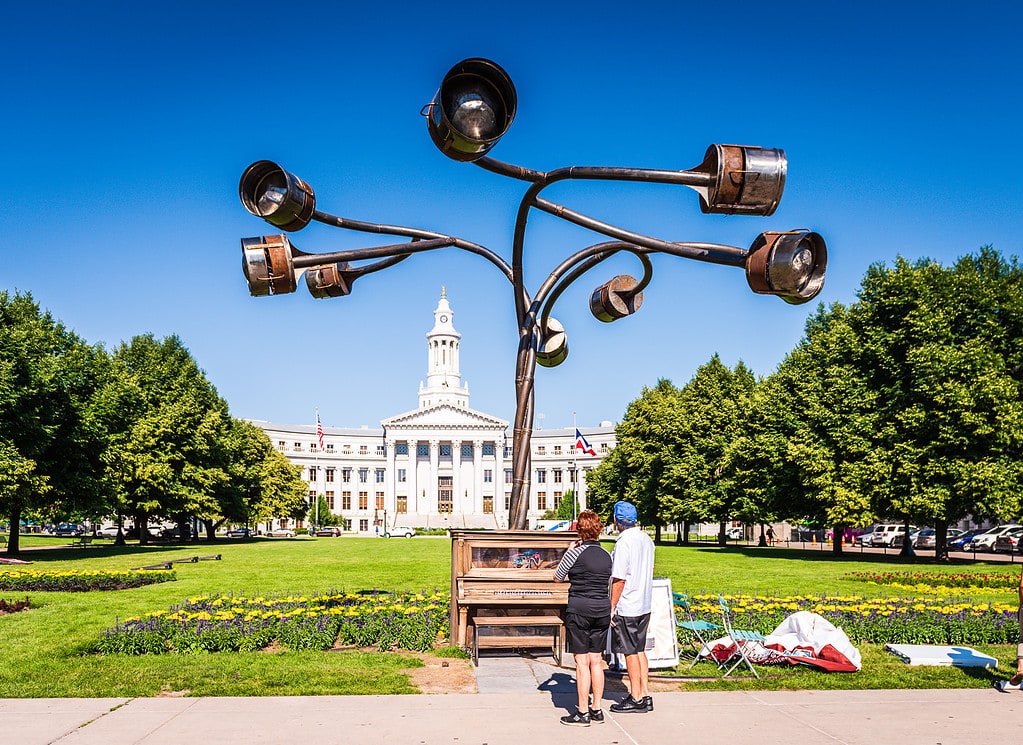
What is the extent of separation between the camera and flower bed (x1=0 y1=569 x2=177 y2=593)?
64.0ft

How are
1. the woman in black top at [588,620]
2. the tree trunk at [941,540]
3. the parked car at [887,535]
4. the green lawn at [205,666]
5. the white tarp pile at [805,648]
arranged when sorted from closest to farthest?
the woman in black top at [588,620] → the green lawn at [205,666] → the white tarp pile at [805,648] → the tree trunk at [941,540] → the parked car at [887,535]

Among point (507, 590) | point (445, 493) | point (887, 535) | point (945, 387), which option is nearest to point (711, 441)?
point (887, 535)

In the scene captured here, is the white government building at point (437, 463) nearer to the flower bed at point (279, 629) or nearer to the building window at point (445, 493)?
the building window at point (445, 493)

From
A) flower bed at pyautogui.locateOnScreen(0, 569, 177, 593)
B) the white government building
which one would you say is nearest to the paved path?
flower bed at pyautogui.locateOnScreen(0, 569, 177, 593)

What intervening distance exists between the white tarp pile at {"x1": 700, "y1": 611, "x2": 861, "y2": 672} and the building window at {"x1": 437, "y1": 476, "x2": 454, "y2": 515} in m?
121

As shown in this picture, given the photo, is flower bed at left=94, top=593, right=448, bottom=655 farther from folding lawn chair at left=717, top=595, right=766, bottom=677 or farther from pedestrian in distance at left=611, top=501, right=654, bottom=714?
pedestrian in distance at left=611, top=501, right=654, bottom=714

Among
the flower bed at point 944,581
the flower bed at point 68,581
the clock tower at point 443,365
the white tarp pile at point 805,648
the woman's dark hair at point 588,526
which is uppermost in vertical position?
the clock tower at point 443,365

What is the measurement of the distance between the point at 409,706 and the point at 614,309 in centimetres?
638

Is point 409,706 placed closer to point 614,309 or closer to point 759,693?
point 759,693

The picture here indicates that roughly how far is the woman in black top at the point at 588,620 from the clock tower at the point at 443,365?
124 meters

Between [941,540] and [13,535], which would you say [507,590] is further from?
[13,535]

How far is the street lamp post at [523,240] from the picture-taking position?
7.88 metres

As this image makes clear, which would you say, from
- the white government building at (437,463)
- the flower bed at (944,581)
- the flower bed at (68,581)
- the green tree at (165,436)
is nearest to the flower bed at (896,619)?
the flower bed at (944,581)

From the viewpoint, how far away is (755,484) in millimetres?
44375
